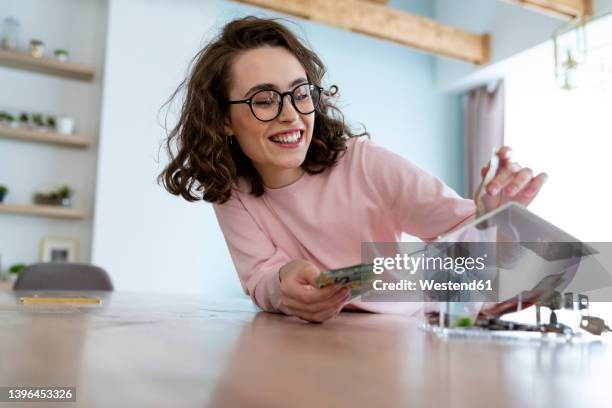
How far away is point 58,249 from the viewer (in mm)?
3648

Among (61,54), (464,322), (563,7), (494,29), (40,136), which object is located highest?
(494,29)

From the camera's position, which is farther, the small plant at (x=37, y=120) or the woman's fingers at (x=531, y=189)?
the small plant at (x=37, y=120)

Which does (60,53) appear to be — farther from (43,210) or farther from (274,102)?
(274,102)

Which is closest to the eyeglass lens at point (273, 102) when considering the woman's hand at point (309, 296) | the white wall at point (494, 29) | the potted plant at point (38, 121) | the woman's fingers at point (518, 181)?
the woman's hand at point (309, 296)

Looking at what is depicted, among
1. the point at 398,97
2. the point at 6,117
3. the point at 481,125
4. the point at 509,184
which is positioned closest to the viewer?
the point at 509,184

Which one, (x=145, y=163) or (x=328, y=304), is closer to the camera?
(x=328, y=304)

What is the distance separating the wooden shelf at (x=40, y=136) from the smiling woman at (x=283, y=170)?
8.03 ft

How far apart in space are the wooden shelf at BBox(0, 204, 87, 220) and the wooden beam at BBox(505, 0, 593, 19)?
324 centimetres

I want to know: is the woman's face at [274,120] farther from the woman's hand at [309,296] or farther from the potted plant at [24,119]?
the potted plant at [24,119]

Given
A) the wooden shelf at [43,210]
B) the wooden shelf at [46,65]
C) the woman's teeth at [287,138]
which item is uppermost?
the wooden shelf at [46,65]

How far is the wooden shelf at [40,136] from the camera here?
11.3 feet

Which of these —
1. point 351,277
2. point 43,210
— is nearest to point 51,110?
point 43,210

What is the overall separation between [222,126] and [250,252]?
1.09 ft

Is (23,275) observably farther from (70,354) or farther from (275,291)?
(70,354)
